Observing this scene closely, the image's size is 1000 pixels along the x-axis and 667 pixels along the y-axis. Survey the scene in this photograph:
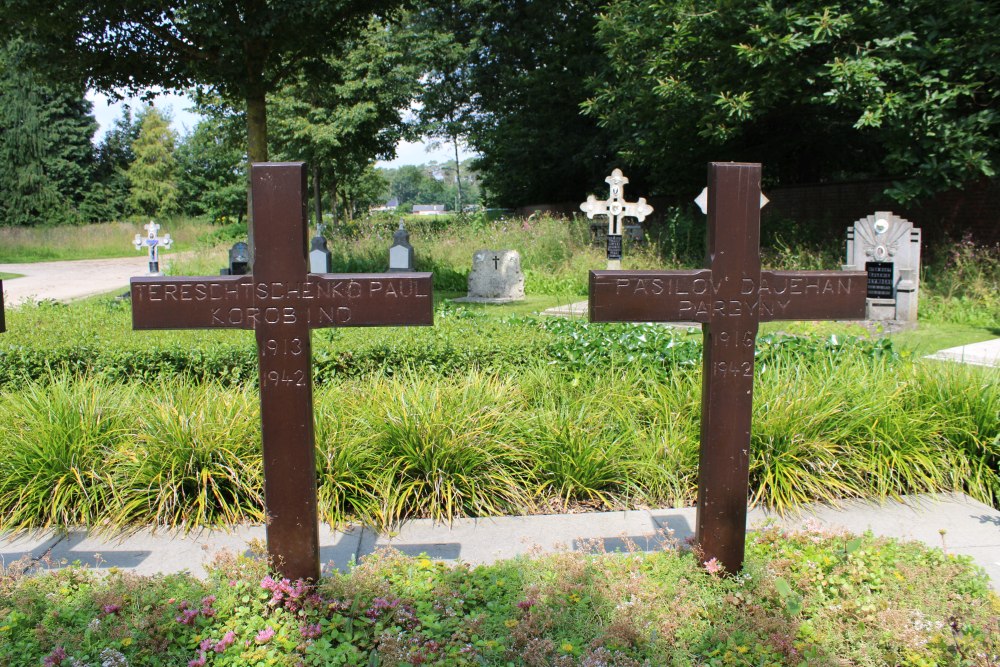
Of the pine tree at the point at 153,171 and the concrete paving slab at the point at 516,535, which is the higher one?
the pine tree at the point at 153,171

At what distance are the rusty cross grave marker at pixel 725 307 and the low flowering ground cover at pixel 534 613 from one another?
22cm

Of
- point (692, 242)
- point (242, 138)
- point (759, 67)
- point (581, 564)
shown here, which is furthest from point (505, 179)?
point (581, 564)

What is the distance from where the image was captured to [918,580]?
301 centimetres

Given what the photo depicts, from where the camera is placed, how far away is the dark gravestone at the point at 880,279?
10711mm

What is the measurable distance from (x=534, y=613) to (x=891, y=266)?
9576 mm

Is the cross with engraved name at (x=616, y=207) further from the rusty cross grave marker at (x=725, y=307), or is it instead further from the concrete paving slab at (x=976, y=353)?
the rusty cross grave marker at (x=725, y=307)

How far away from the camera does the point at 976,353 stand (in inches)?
328

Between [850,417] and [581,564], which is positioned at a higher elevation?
[850,417]

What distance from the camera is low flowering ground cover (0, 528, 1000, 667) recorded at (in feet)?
8.54

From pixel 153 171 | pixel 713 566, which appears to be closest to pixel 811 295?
pixel 713 566

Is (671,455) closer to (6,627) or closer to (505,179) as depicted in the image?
(6,627)

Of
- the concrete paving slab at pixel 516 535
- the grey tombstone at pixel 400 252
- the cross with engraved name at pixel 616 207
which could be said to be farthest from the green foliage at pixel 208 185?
the concrete paving slab at pixel 516 535

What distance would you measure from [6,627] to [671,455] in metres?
3.18

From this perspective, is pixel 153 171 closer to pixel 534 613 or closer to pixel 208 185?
pixel 208 185
